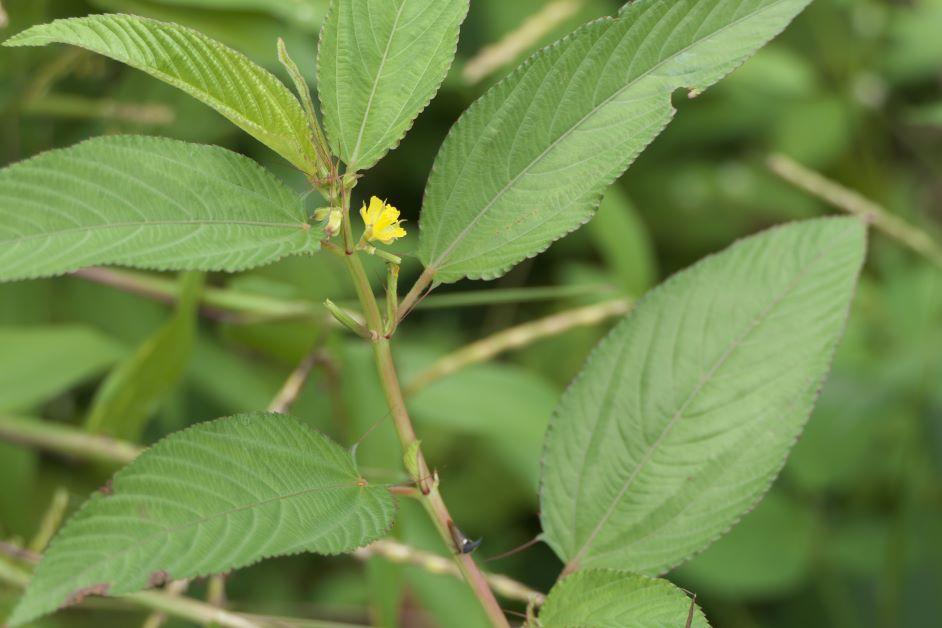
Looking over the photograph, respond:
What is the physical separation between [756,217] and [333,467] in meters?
1.19

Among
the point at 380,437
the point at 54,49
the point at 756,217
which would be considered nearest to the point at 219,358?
the point at 380,437

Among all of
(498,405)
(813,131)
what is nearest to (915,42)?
(813,131)

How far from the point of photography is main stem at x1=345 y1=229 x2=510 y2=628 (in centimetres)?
38

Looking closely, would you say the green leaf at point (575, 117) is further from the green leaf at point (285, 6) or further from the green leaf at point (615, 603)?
the green leaf at point (285, 6)

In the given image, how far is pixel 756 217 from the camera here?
4.77 ft

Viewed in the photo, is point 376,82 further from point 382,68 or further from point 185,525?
point 185,525

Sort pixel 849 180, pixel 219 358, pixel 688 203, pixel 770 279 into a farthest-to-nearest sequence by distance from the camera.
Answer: pixel 849 180
pixel 688 203
pixel 219 358
pixel 770 279

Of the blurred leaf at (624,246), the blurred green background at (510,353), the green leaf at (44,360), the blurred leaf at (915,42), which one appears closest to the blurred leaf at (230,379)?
the blurred green background at (510,353)

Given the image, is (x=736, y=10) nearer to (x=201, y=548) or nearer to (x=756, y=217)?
(x=201, y=548)

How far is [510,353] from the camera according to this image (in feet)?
4.12

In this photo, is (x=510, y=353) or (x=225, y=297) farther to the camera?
(x=510, y=353)

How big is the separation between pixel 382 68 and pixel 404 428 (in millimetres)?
139

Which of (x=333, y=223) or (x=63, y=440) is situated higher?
(x=63, y=440)

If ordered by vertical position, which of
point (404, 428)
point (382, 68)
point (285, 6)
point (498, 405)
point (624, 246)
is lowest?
point (404, 428)
